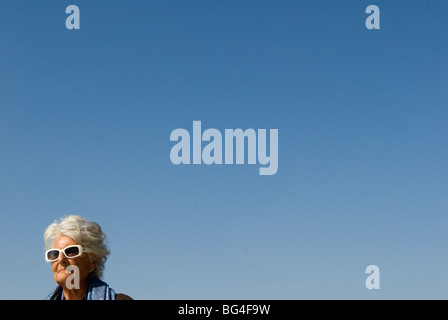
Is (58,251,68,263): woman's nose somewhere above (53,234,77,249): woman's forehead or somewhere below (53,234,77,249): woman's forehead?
below

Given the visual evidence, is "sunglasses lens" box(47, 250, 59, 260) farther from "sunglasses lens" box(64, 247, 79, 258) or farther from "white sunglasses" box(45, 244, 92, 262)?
"sunglasses lens" box(64, 247, 79, 258)

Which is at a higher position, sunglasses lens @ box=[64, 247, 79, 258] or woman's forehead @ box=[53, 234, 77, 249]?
woman's forehead @ box=[53, 234, 77, 249]

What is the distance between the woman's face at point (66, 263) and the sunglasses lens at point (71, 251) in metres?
0.05

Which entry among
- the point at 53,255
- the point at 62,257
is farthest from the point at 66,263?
the point at 53,255

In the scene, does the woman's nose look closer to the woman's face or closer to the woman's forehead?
the woman's face

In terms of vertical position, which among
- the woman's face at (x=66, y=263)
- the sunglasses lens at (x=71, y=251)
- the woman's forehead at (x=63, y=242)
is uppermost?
the woman's forehead at (x=63, y=242)

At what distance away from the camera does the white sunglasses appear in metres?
8.67

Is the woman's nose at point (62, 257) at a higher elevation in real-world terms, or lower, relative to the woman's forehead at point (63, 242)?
lower

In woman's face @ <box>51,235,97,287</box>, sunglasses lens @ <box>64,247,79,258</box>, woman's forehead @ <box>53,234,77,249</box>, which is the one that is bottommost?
woman's face @ <box>51,235,97,287</box>

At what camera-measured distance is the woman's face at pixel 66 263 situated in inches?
341

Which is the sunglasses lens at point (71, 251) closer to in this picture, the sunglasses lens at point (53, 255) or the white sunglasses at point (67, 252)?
the white sunglasses at point (67, 252)

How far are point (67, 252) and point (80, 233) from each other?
0.99 ft
